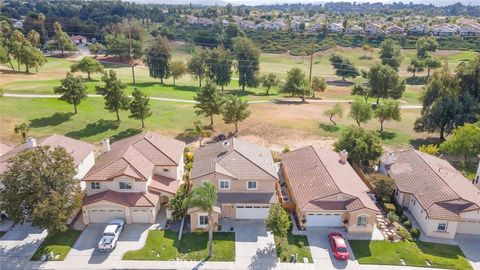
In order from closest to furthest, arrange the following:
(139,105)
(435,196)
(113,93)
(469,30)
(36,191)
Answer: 1. (36,191)
2. (435,196)
3. (139,105)
4. (113,93)
5. (469,30)

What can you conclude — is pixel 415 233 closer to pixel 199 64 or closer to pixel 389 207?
pixel 389 207

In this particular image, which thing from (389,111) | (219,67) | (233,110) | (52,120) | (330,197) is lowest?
(330,197)

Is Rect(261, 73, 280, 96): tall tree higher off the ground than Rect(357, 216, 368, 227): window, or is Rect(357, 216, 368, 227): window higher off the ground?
Rect(261, 73, 280, 96): tall tree

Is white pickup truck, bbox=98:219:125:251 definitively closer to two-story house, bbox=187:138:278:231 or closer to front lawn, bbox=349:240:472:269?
two-story house, bbox=187:138:278:231

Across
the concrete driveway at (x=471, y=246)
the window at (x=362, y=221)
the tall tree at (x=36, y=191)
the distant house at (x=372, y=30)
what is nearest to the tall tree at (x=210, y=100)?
the tall tree at (x=36, y=191)

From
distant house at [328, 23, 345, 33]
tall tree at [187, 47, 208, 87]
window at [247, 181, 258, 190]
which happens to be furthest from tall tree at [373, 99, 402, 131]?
distant house at [328, 23, 345, 33]

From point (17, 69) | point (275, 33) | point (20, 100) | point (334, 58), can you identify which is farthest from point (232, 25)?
point (20, 100)

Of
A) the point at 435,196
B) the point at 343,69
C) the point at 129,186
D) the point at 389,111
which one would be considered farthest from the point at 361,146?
the point at 343,69
